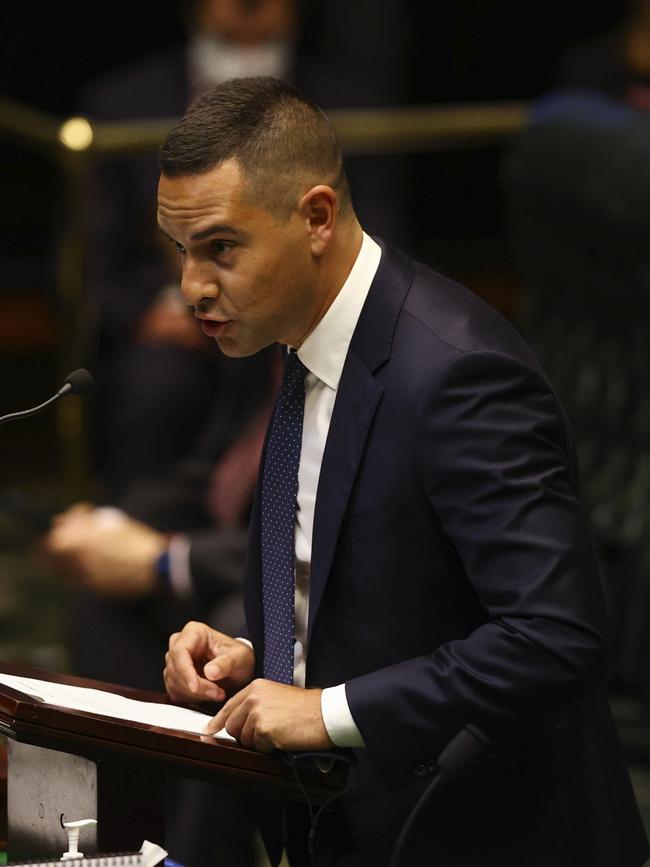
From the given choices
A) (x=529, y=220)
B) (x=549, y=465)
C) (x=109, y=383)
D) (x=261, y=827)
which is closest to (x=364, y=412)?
(x=549, y=465)

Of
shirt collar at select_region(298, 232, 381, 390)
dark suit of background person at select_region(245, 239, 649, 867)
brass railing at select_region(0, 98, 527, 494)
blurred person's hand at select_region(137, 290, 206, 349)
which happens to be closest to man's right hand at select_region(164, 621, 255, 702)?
dark suit of background person at select_region(245, 239, 649, 867)

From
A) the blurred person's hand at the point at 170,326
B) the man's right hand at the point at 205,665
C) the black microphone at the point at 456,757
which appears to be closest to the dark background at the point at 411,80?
the blurred person's hand at the point at 170,326

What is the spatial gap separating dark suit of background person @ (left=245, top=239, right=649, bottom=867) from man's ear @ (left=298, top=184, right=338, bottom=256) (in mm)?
89

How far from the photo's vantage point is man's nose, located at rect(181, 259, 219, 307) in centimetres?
181

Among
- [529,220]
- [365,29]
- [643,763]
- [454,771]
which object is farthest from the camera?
[365,29]

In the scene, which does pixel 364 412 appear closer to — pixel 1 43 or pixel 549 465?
pixel 549 465

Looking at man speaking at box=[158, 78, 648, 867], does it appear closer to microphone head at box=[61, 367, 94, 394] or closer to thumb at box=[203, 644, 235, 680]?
thumb at box=[203, 644, 235, 680]

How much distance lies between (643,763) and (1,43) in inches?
219

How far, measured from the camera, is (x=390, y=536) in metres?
1.81

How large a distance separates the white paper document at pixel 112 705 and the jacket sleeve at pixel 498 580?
0.20 meters

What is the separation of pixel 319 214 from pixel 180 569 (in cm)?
191

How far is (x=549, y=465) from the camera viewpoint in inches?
67.6

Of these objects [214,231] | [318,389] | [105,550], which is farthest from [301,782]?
[105,550]

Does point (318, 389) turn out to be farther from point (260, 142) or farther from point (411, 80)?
point (411, 80)
